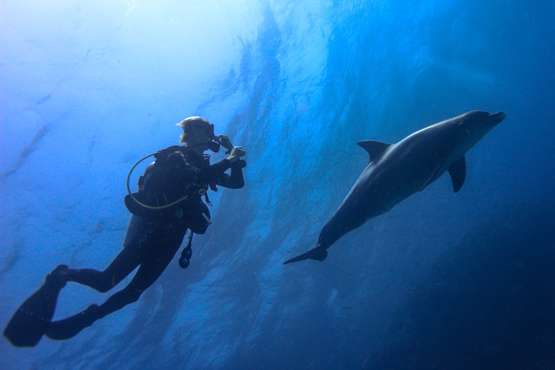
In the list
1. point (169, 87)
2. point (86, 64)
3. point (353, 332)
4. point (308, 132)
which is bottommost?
point (353, 332)

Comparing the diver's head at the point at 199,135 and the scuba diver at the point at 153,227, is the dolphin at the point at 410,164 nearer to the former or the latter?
the scuba diver at the point at 153,227

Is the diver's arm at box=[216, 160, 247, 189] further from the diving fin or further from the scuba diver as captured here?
the diving fin

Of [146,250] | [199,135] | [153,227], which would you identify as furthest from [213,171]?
[146,250]

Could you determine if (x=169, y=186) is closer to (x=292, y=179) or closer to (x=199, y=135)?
(x=199, y=135)

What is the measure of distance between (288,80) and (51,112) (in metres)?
10.4

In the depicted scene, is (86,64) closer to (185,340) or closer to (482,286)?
(185,340)

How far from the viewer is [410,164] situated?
18.0 ft

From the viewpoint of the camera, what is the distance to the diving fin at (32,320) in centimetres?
445

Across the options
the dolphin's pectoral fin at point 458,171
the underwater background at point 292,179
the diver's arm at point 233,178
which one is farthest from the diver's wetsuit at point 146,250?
the underwater background at point 292,179

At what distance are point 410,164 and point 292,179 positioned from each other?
52.7 feet

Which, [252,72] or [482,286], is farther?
[482,286]

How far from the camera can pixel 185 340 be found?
92.5ft

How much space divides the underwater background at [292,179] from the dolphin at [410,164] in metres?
12.0

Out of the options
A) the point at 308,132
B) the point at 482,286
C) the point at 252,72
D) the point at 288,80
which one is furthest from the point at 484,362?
the point at 252,72
